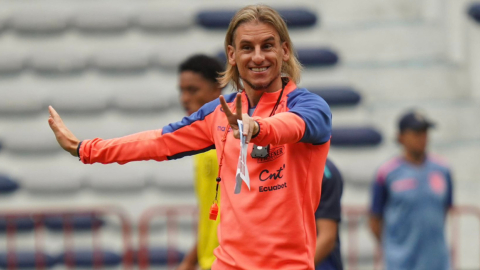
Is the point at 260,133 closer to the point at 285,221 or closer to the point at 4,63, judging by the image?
the point at 285,221

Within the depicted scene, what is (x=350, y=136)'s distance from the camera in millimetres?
7984

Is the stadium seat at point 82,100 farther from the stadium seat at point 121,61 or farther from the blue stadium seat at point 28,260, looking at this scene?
the blue stadium seat at point 28,260

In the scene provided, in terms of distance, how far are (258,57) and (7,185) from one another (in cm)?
585

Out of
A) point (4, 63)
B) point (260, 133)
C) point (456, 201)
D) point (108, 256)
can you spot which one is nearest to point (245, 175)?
point (260, 133)

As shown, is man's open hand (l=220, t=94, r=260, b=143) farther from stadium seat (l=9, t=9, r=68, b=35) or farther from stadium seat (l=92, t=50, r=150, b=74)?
stadium seat (l=9, t=9, r=68, b=35)

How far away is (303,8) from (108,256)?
11.2 feet

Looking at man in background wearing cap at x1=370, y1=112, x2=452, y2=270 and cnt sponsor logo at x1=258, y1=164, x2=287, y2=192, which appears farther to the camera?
man in background wearing cap at x1=370, y1=112, x2=452, y2=270

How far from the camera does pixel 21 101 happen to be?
830cm

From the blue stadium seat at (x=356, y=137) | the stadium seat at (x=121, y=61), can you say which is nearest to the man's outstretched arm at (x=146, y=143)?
the blue stadium seat at (x=356, y=137)

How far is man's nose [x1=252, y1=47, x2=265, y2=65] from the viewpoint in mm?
2781

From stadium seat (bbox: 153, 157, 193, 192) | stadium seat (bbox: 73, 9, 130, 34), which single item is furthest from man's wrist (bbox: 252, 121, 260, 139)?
stadium seat (bbox: 73, 9, 130, 34)

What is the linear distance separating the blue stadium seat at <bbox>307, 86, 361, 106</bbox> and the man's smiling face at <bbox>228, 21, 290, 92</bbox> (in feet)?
17.3

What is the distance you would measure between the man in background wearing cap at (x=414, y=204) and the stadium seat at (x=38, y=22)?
436 cm

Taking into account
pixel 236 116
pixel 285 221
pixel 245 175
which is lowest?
pixel 285 221
